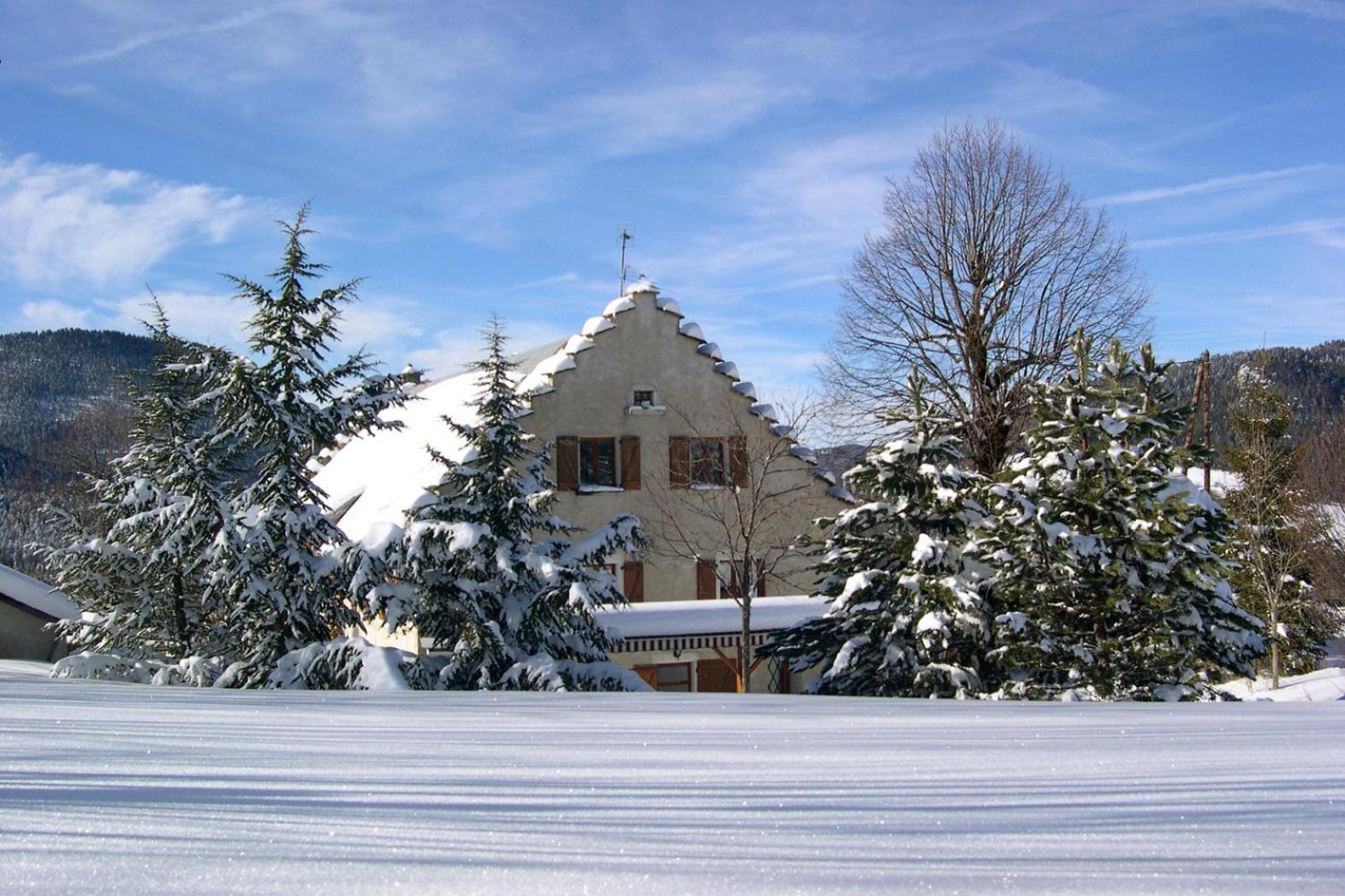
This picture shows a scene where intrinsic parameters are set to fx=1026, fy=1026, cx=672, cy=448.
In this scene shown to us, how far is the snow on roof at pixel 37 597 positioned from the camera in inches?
944

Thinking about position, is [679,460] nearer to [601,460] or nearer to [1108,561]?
[601,460]

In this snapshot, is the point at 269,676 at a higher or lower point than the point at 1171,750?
lower

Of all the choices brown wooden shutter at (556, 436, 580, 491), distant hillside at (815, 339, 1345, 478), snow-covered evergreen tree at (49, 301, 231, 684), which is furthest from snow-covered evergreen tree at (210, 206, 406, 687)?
distant hillside at (815, 339, 1345, 478)

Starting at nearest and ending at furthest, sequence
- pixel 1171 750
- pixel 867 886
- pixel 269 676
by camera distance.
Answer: pixel 867 886, pixel 1171 750, pixel 269 676

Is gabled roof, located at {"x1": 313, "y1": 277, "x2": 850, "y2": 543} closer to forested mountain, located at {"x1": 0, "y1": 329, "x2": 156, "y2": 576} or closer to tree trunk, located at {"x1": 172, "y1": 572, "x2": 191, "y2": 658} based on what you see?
tree trunk, located at {"x1": 172, "y1": 572, "x2": 191, "y2": 658}

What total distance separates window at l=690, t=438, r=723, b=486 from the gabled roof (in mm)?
1530

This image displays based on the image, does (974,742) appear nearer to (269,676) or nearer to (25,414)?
(269,676)

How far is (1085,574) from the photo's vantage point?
14.8 metres

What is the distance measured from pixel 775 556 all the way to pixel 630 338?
7200mm

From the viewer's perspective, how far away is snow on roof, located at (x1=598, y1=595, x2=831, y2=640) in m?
22.5

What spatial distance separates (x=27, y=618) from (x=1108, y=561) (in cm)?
2385

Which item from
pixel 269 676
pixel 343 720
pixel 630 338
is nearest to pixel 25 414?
pixel 630 338

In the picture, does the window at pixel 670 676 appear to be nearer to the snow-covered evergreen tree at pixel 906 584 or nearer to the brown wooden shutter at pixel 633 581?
the brown wooden shutter at pixel 633 581

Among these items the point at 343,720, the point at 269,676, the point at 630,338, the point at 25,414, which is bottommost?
the point at 269,676
